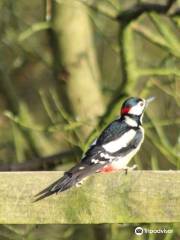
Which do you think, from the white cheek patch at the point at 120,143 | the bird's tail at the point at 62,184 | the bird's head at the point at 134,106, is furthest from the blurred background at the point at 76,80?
the bird's tail at the point at 62,184

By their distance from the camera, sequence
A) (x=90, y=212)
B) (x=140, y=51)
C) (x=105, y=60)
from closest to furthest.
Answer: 1. (x=90, y=212)
2. (x=140, y=51)
3. (x=105, y=60)

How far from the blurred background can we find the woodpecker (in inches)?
21.8

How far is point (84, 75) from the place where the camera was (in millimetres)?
4840

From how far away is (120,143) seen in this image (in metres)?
3.23

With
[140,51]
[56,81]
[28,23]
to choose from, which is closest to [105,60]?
[140,51]

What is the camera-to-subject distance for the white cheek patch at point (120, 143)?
311 centimetres

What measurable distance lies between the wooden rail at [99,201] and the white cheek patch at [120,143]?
942 millimetres

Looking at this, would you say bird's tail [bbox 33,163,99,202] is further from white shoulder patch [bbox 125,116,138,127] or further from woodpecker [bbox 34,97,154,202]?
white shoulder patch [bbox 125,116,138,127]

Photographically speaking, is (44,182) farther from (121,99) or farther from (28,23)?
(28,23)

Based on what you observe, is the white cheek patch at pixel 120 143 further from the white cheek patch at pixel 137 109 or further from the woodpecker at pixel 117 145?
the white cheek patch at pixel 137 109

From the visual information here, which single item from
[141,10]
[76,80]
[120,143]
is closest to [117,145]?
[120,143]

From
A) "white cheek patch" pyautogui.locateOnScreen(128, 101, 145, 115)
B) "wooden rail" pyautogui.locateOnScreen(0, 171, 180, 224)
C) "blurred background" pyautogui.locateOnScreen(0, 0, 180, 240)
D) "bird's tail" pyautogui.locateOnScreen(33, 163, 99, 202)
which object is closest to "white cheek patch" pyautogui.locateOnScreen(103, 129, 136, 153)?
"white cheek patch" pyautogui.locateOnScreen(128, 101, 145, 115)

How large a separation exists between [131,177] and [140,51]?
13.5 feet

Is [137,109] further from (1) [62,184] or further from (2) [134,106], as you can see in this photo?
(1) [62,184]
